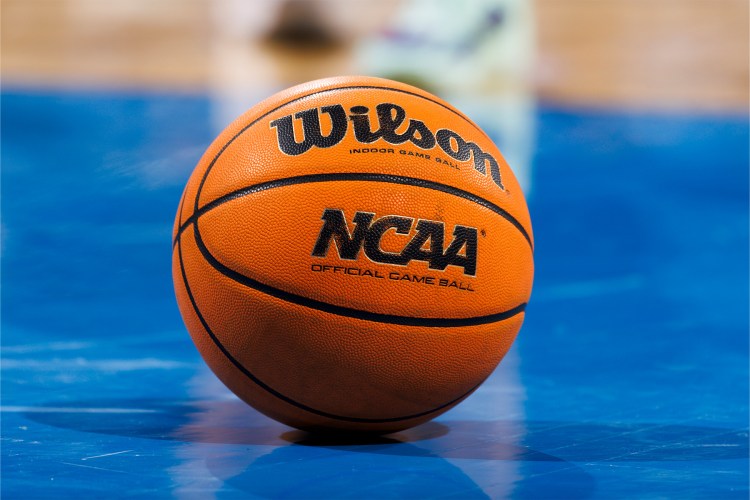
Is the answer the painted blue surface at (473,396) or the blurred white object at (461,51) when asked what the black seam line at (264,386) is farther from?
the blurred white object at (461,51)

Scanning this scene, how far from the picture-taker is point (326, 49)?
11.4 metres

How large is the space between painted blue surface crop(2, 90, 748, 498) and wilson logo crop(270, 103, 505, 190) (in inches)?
27.6

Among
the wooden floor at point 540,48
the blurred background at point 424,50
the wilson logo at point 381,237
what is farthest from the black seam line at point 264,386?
the wooden floor at point 540,48

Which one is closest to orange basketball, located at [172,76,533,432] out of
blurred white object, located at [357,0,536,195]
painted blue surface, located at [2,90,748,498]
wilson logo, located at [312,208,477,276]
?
wilson logo, located at [312,208,477,276]

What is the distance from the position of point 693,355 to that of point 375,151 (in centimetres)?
159

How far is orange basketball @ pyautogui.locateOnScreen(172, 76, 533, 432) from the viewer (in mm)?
2570

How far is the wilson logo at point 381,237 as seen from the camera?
2555 millimetres

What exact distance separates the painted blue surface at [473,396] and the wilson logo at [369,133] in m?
0.70

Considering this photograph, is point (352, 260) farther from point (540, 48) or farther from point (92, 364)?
point (540, 48)

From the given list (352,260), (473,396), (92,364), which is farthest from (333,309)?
(92,364)

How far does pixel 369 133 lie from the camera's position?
2.69m

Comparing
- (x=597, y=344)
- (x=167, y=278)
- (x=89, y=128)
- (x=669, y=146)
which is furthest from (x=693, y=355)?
(x=89, y=128)

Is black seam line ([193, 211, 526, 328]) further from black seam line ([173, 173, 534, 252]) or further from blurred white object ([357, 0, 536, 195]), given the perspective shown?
blurred white object ([357, 0, 536, 195])

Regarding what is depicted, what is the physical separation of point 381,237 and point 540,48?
864cm
